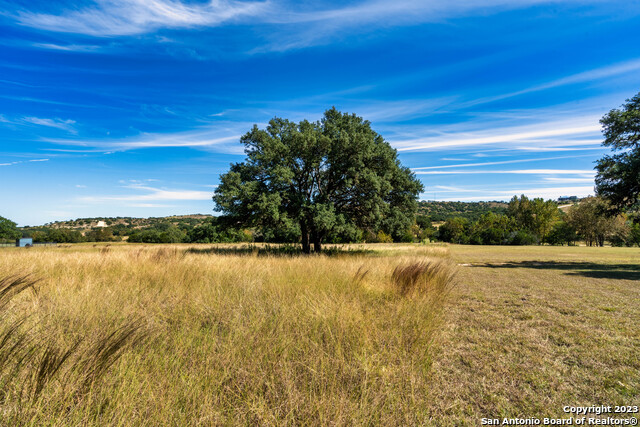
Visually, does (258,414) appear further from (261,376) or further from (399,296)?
(399,296)

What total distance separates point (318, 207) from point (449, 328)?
11803 mm

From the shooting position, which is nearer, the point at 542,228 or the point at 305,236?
the point at 305,236

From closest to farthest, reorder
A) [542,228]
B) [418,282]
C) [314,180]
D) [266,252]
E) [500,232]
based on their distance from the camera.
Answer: [418,282] < [266,252] < [314,180] < [500,232] < [542,228]

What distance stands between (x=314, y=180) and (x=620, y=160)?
17365mm

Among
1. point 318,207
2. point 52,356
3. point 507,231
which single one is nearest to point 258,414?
point 52,356

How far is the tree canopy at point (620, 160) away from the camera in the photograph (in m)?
14.6

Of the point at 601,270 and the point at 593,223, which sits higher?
the point at 593,223

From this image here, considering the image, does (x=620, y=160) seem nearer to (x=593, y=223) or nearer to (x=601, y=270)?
(x=601, y=270)

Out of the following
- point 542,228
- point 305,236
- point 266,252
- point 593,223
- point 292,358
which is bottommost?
point 542,228

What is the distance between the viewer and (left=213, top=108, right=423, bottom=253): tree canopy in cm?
1630

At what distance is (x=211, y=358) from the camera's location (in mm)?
2707

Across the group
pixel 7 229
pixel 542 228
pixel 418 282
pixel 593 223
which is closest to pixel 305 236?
pixel 418 282

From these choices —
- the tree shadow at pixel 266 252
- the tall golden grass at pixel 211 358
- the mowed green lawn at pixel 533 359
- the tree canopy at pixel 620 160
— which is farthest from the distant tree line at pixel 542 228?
the tall golden grass at pixel 211 358

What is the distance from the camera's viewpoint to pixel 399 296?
17.5 feet
